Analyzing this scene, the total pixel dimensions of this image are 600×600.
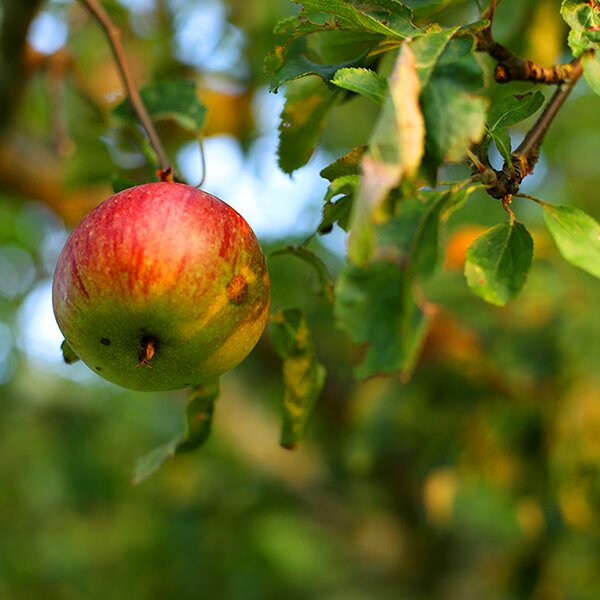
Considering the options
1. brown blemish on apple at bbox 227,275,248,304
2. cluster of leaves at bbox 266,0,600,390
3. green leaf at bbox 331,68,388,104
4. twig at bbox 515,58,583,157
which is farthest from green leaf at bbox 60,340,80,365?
twig at bbox 515,58,583,157

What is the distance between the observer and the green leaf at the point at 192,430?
103 centimetres

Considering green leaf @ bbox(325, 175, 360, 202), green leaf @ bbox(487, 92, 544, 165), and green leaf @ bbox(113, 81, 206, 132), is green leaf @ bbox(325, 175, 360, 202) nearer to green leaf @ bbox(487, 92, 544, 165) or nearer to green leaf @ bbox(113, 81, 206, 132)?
green leaf @ bbox(487, 92, 544, 165)

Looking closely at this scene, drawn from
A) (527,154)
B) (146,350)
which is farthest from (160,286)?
(527,154)

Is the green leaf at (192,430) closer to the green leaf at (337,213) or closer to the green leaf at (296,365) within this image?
the green leaf at (296,365)

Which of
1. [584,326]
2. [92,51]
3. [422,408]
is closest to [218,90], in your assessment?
[92,51]

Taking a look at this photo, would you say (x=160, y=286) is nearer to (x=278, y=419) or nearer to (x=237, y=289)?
(x=237, y=289)

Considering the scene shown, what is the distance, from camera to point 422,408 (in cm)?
254

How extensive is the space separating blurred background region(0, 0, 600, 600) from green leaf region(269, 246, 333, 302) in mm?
45

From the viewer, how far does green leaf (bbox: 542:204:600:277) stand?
0.80 meters

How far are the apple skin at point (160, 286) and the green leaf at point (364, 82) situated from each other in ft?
0.67

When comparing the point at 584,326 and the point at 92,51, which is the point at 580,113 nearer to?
the point at 584,326

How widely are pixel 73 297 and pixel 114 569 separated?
3251 millimetres

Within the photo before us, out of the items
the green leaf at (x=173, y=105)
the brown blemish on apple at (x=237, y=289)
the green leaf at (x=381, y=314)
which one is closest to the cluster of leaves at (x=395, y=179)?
the green leaf at (x=381, y=314)

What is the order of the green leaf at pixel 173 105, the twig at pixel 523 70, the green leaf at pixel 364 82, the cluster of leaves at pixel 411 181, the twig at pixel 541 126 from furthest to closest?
the green leaf at pixel 173 105 → the twig at pixel 523 70 → the twig at pixel 541 126 → the green leaf at pixel 364 82 → the cluster of leaves at pixel 411 181
